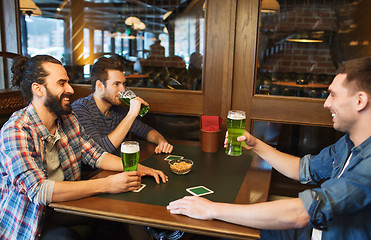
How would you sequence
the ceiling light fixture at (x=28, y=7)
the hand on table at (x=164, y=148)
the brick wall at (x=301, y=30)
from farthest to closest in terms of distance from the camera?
the brick wall at (x=301, y=30) < the ceiling light fixture at (x=28, y=7) < the hand on table at (x=164, y=148)

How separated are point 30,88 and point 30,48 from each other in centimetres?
184

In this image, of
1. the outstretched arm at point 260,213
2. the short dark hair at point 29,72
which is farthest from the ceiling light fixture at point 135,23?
the outstretched arm at point 260,213

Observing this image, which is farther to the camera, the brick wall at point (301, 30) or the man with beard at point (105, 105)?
the brick wall at point (301, 30)

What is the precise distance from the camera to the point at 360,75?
1277 mm

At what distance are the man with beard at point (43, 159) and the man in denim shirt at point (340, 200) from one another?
0.47 metres

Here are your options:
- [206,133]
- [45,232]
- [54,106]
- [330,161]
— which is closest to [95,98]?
[54,106]

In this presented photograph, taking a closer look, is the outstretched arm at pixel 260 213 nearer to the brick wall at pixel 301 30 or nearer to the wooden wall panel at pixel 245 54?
the wooden wall panel at pixel 245 54

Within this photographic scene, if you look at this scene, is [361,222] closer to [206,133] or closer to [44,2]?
[206,133]

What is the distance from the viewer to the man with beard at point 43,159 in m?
1.44

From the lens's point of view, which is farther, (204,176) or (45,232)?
(204,176)

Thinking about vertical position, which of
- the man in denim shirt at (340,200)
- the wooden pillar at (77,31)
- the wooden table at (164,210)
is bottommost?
the wooden table at (164,210)

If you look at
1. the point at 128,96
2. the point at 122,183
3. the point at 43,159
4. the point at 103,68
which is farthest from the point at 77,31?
the point at 122,183

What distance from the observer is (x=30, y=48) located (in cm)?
328

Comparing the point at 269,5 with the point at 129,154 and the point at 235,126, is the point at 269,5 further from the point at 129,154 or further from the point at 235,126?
the point at 129,154
